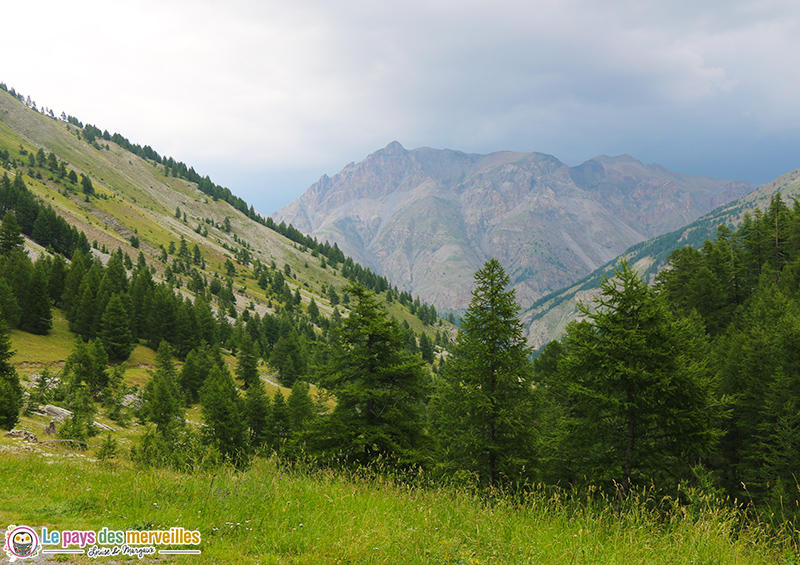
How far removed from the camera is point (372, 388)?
682 inches

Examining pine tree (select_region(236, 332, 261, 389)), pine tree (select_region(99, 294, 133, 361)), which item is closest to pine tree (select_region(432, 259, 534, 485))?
pine tree (select_region(236, 332, 261, 389))

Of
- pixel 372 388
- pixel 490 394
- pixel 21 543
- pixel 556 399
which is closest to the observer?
pixel 21 543

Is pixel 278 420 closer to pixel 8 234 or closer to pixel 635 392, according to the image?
pixel 635 392

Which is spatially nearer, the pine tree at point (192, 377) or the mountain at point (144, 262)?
the pine tree at point (192, 377)

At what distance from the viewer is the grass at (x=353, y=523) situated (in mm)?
5820

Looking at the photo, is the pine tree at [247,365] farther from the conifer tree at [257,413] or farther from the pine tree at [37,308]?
the conifer tree at [257,413]

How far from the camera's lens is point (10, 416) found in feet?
77.9

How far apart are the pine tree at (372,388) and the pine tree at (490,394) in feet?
6.31

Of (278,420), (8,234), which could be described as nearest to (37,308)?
(8,234)

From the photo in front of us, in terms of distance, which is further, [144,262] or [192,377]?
[144,262]

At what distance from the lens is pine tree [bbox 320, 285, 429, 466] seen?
16672 millimetres

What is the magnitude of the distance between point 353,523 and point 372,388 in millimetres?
10621

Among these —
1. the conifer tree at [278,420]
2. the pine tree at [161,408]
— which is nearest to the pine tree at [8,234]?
the pine tree at [161,408]

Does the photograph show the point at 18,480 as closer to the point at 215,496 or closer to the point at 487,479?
the point at 215,496
